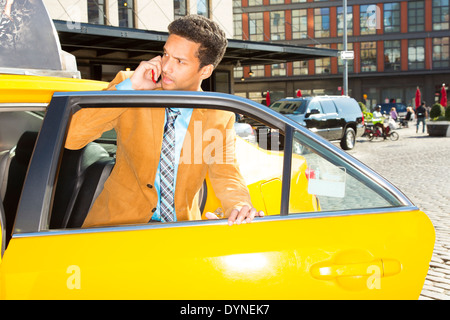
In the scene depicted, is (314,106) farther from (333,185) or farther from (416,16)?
(416,16)

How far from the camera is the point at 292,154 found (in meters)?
2.10

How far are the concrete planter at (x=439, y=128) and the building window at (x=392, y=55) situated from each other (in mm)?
38458

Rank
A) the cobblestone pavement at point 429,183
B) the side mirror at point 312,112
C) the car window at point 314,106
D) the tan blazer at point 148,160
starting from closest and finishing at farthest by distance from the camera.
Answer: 1. the tan blazer at point 148,160
2. the cobblestone pavement at point 429,183
3. the side mirror at point 312,112
4. the car window at point 314,106

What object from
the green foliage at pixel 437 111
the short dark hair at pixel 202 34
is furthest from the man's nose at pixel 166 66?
the green foliage at pixel 437 111

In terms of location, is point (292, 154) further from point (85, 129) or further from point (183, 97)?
point (85, 129)

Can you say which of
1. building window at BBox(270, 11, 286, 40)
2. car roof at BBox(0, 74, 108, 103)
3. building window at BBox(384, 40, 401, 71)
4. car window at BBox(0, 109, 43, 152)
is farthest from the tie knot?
building window at BBox(270, 11, 286, 40)

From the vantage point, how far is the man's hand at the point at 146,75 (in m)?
2.18

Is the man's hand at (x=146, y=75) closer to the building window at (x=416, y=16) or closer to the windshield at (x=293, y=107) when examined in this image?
the windshield at (x=293, y=107)

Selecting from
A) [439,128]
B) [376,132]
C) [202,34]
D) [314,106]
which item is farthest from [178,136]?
[439,128]

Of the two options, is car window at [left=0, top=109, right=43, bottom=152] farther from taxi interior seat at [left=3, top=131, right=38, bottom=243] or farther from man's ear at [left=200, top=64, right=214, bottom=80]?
man's ear at [left=200, top=64, right=214, bottom=80]

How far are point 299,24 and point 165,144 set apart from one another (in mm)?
64259

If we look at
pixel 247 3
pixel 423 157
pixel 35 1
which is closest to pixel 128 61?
pixel 423 157

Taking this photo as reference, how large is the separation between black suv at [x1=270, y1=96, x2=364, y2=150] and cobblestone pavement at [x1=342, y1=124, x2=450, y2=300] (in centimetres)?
82
